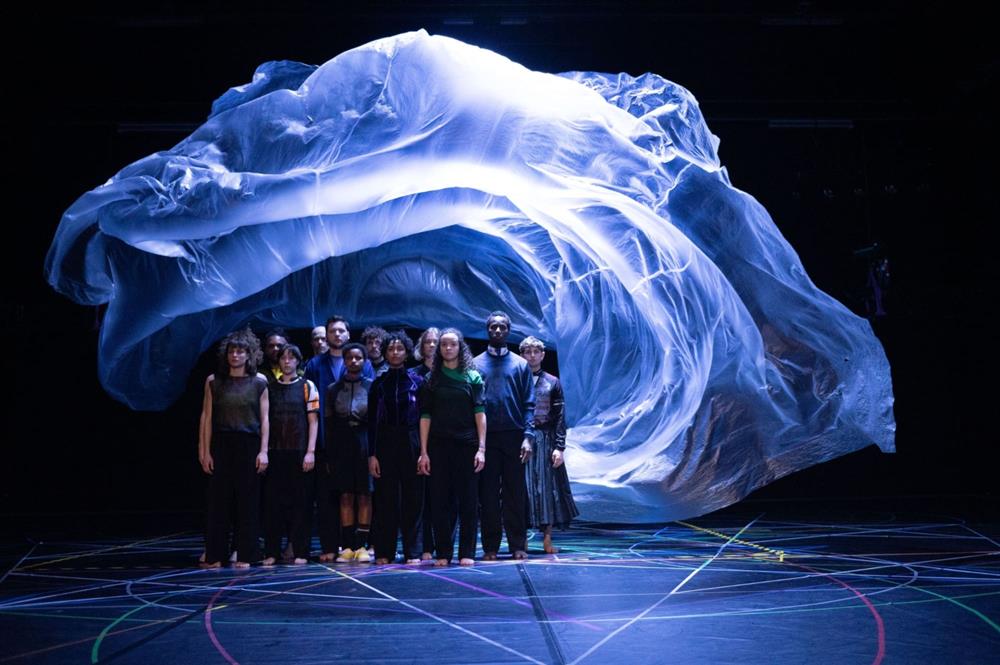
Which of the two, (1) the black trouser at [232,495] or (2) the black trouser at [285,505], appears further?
(2) the black trouser at [285,505]

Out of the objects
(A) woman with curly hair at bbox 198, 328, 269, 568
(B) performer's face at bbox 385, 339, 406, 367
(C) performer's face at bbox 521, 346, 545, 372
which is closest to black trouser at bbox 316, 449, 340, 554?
(A) woman with curly hair at bbox 198, 328, 269, 568

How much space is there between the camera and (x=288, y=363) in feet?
15.9

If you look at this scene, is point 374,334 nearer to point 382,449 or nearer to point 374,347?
point 374,347

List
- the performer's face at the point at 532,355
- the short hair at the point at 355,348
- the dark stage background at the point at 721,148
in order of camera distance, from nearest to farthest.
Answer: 1. the short hair at the point at 355,348
2. the performer's face at the point at 532,355
3. the dark stage background at the point at 721,148

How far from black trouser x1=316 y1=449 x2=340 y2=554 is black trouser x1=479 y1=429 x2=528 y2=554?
755mm

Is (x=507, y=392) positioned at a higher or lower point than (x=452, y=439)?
higher

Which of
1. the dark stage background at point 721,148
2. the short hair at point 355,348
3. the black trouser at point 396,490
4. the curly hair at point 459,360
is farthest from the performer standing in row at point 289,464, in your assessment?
the dark stage background at point 721,148

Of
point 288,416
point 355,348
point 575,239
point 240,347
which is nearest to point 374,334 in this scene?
point 355,348

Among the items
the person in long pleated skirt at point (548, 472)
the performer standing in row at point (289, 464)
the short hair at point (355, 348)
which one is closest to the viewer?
the performer standing in row at point (289, 464)

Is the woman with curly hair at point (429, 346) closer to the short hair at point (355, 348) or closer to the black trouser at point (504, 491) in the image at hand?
the short hair at point (355, 348)

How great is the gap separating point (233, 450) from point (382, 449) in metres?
0.70

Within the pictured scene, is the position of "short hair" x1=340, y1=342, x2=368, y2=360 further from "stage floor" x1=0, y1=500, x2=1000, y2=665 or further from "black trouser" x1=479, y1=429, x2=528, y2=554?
"stage floor" x1=0, y1=500, x2=1000, y2=665

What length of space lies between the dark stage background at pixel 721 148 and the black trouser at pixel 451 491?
3364 millimetres

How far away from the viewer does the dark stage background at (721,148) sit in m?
7.00
